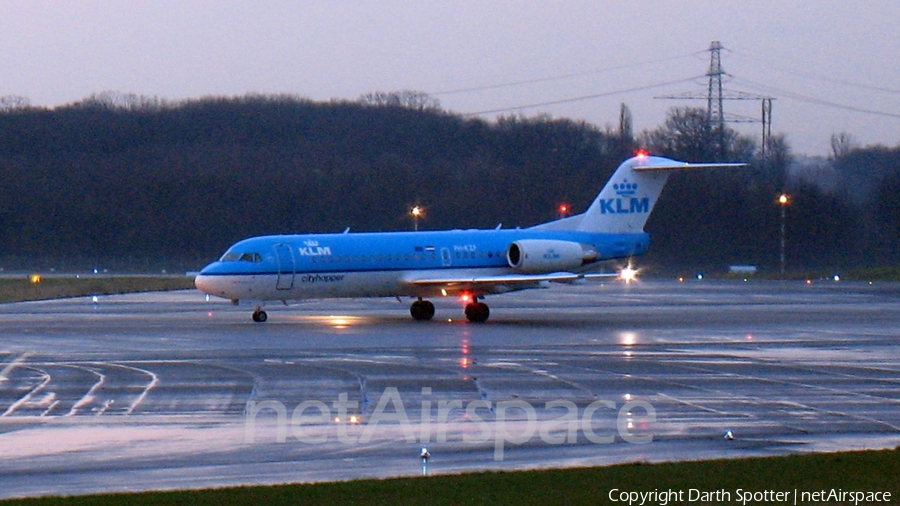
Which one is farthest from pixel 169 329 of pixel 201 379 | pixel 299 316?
pixel 201 379

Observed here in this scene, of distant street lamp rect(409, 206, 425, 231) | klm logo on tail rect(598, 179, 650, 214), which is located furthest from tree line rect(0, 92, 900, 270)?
klm logo on tail rect(598, 179, 650, 214)

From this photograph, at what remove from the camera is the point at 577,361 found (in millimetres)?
20609

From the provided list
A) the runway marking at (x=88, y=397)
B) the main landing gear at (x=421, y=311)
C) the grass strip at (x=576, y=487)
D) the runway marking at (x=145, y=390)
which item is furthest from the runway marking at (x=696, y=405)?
the main landing gear at (x=421, y=311)

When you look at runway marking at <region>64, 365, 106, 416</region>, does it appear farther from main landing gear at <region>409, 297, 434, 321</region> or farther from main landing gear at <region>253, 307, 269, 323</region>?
main landing gear at <region>409, 297, 434, 321</region>

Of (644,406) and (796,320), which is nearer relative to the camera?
(644,406)

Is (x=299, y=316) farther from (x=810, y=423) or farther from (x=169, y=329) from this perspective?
(x=810, y=423)

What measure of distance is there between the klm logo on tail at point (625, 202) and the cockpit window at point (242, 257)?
36.0ft

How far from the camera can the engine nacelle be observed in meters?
32.5

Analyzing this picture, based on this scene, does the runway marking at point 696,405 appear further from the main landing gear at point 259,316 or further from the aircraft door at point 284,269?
the main landing gear at point 259,316

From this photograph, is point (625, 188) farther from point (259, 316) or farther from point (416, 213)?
point (416, 213)

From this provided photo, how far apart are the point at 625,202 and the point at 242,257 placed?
12130 mm

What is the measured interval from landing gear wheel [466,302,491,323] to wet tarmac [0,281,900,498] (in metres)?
0.77

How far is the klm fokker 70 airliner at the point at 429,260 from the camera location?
30422 millimetres

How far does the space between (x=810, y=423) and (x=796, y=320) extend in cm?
1909
